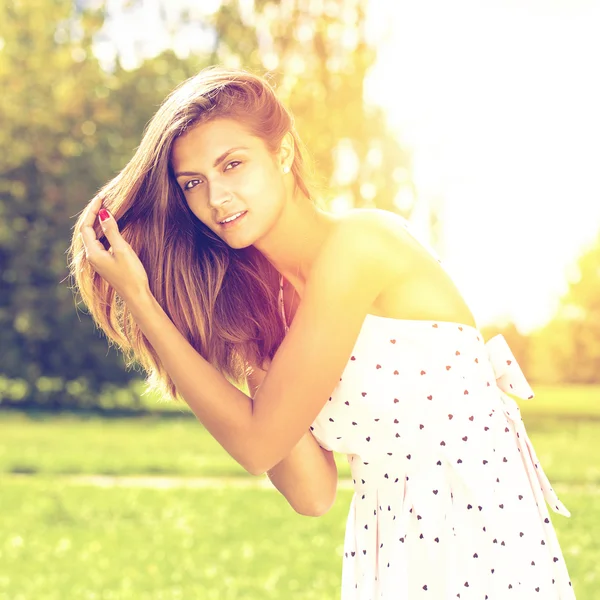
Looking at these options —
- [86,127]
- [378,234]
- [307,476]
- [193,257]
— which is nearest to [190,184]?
[193,257]

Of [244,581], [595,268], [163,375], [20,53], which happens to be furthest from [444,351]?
[595,268]

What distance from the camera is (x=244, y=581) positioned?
263 inches

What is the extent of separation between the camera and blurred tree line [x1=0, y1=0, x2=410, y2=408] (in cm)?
2008

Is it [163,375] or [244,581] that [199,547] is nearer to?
[244,581]

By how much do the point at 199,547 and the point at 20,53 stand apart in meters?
16.1

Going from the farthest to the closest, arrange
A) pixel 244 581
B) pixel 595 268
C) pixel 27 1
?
pixel 595 268, pixel 27 1, pixel 244 581

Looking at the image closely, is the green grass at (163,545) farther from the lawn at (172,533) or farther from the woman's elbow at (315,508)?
the woman's elbow at (315,508)

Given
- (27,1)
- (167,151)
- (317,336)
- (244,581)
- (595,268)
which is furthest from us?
(595,268)

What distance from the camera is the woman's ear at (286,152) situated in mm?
2463

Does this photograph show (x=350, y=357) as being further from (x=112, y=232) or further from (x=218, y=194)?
(x=112, y=232)

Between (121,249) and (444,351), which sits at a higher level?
(121,249)

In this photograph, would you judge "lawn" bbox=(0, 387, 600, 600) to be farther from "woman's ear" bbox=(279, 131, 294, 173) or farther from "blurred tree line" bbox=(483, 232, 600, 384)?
"blurred tree line" bbox=(483, 232, 600, 384)

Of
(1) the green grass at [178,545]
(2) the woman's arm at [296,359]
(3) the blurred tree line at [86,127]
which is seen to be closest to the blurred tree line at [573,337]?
(3) the blurred tree line at [86,127]

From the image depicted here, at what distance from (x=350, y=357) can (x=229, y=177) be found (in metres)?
0.49
